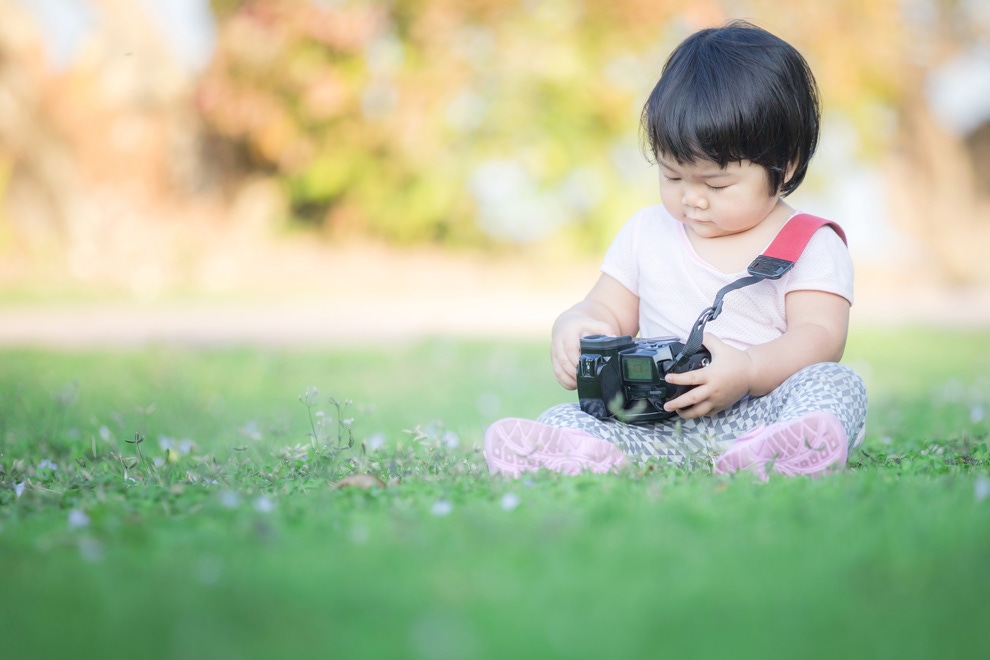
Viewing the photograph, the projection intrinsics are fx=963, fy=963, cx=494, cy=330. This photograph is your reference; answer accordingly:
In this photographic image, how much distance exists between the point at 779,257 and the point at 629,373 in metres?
0.64

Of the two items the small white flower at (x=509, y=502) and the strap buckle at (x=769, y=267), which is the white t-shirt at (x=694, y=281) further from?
the small white flower at (x=509, y=502)

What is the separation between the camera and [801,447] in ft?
8.91

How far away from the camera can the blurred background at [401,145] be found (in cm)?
1291

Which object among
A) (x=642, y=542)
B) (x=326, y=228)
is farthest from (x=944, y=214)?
(x=642, y=542)

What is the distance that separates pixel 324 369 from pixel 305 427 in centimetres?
234

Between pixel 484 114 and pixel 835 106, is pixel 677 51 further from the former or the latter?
pixel 835 106

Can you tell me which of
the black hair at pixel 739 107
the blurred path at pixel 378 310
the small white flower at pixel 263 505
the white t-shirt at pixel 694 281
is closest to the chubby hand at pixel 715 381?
the white t-shirt at pixel 694 281

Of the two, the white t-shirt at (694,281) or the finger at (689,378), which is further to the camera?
the white t-shirt at (694,281)

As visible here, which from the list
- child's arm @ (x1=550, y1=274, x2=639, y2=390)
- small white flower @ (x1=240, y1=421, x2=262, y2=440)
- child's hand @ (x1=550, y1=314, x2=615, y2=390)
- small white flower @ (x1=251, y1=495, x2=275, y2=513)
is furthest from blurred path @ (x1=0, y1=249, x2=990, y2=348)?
small white flower @ (x1=251, y1=495, x2=275, y2=513)

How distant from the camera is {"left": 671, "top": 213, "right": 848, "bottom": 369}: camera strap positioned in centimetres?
302

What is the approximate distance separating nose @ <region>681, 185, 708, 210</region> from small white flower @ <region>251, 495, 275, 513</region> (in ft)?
5.43

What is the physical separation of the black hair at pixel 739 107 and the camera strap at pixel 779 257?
15 centimetres

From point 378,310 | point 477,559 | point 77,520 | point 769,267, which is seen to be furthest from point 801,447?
point 378,310

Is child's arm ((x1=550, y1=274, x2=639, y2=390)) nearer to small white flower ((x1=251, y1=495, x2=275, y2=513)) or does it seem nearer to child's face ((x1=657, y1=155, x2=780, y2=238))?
child's face ((x1=657, y1=155, x2=780, y2=238))
